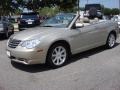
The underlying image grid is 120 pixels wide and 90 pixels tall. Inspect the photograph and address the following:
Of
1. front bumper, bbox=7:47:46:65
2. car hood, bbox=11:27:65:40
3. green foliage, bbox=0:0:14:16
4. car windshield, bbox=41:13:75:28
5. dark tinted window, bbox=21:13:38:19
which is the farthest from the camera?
green foliage, bbox=0:0:14:16

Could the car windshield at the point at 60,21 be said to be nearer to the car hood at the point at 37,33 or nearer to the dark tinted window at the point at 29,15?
the car hood at the point at 37,33

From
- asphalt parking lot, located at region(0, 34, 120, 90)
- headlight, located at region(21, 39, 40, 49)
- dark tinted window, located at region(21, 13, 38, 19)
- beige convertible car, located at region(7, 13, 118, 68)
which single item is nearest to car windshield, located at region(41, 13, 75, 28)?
beige convertible car, located at region(7, 13, 118, 68)

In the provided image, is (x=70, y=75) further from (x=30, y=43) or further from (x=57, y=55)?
(x=30, y=43)

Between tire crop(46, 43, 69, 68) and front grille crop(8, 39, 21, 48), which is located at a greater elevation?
front grille crop(8, 39, 21, 48)

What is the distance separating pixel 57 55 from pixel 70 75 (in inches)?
40.3

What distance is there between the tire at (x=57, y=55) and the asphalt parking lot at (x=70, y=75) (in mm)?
180

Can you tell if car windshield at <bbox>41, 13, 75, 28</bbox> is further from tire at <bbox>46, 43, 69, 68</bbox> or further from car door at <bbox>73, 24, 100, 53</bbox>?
tire at <bbox>46, 43, 69, 68</bbox>

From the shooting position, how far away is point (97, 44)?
8922 millimetres

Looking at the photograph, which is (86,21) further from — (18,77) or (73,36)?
(18,77)

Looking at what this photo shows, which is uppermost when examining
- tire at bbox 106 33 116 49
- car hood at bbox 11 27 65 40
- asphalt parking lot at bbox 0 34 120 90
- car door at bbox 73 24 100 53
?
car hood at bbox 11 27 65 40

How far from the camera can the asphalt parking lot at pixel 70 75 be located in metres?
5.81

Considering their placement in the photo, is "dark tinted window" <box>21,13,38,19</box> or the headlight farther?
"dark tinted window" <box>21,13,38,19</box>

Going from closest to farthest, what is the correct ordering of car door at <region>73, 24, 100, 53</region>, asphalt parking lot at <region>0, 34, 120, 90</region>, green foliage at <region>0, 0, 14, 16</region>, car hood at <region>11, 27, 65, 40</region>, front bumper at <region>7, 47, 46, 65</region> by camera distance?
asphalt parking lot at <region>0, 34, 120, 90</region> → front bumper at <region>7, 47, 46, 65</region> → car hood at <region>11, 27, 65, 40</region> → car door at <region>73, 24, 100, 53</region> → green foliage at <region>0, 0, 14, 16</region>

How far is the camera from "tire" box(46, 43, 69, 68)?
23.6 ft
